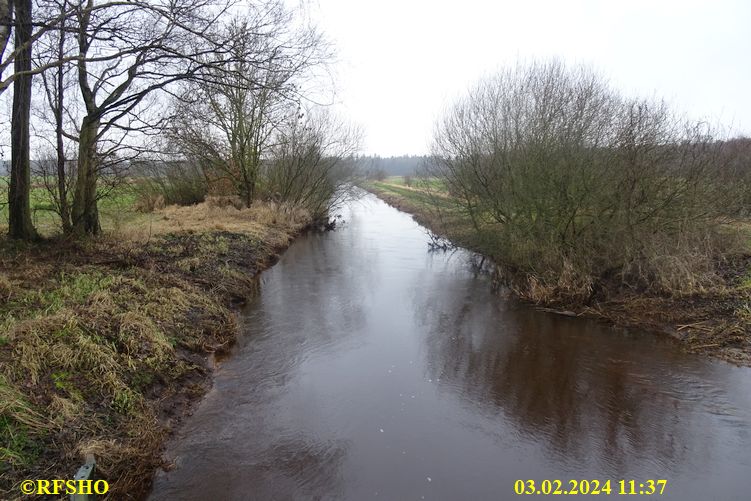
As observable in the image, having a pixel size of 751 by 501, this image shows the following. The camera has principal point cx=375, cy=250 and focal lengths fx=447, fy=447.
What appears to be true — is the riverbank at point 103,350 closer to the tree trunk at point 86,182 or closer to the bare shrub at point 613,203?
the tree trunk at point 86,182

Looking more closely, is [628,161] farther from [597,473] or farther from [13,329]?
[13,329]

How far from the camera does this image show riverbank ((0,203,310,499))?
13.3 ft

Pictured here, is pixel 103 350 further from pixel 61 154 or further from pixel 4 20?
pixel 61 154

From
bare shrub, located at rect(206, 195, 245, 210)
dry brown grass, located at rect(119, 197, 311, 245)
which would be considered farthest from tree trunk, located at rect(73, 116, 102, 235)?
bare shrub, located at rect(206, 195, 245, 210)

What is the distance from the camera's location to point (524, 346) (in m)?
8.30

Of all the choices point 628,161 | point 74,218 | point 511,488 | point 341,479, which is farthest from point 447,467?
point 74,218

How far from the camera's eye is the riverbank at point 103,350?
13.3 ft

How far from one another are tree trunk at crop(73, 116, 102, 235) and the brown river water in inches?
175
